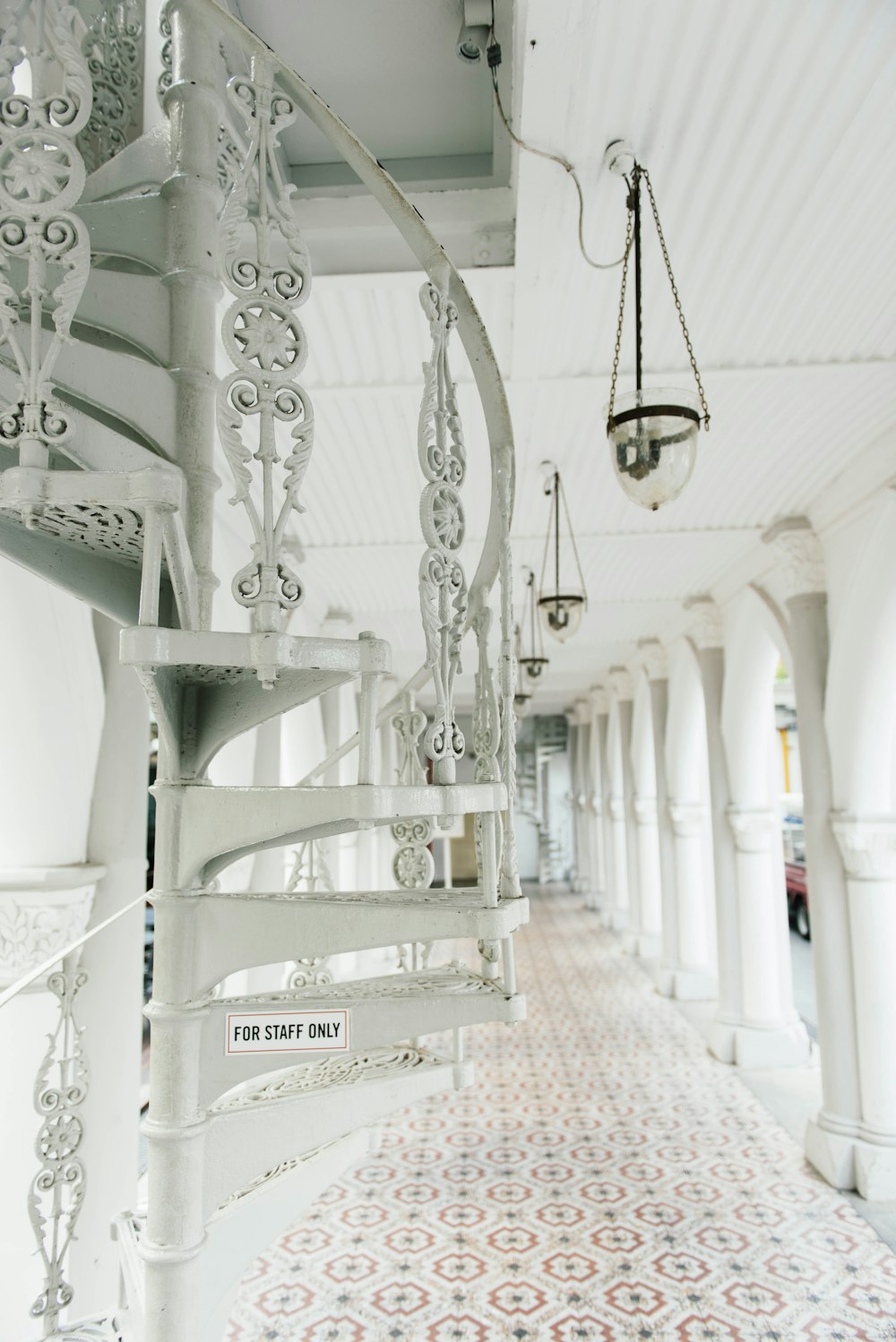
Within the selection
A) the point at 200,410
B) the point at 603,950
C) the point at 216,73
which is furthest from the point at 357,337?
the point at 603,950

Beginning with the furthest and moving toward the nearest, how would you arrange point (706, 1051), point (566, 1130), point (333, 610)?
1. point (333, 610)
2. point (706, 1051)
3. point (566, 1130)

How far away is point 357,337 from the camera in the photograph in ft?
12.1

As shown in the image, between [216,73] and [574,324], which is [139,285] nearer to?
[216,73]

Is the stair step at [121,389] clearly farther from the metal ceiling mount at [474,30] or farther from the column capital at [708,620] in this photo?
the column capital at [708,620]

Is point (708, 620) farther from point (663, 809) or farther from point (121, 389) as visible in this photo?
point (121, 389)

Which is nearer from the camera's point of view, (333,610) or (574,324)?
(574,324)

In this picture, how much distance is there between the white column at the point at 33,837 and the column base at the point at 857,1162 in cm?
423

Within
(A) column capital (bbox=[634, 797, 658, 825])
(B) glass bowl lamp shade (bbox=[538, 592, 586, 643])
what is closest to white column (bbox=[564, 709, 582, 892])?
(A) column capital (bbox=[634, 797, 658, 825])

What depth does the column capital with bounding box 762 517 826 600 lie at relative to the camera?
5766 mm

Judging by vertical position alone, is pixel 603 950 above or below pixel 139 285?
below

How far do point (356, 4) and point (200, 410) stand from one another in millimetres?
2243

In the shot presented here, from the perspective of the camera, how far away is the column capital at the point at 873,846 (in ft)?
17.4

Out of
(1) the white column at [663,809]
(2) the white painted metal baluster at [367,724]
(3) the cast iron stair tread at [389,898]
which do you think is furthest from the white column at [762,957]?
(2) the white painted metal baluster at [367,724]

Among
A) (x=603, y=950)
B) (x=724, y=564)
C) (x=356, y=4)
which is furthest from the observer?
(x=603, y=950)
